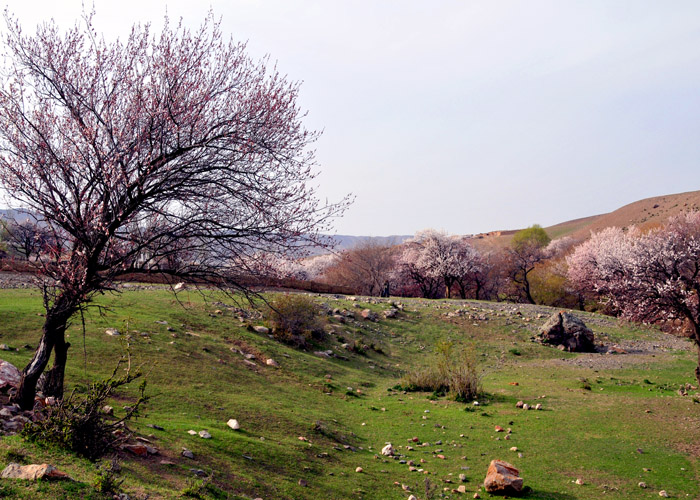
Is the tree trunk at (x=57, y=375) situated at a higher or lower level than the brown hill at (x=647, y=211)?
lower

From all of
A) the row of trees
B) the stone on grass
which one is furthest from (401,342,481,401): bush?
the row of trees

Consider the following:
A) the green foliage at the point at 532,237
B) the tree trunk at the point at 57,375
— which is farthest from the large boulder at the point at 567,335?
the green foliage at the point at 532,237

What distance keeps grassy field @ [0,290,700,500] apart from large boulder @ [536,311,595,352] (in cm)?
190

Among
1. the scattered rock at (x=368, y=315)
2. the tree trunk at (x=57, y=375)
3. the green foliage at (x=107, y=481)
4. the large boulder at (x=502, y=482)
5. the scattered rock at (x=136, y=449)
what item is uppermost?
the tree trunk at (x=57, y=375)

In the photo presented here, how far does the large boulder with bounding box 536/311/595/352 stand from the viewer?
22.5m

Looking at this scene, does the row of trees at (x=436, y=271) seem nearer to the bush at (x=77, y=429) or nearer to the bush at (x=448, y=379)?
the bush at (x=448, y=379)

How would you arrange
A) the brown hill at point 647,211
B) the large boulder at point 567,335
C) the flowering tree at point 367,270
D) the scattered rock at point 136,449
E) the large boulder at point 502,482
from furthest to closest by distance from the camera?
the brown hill at point 647,211
the flowering tree at point 367,270
the large boulder at point 567,335
the large boulder at point 502,482
the scattered rock at point 136,449

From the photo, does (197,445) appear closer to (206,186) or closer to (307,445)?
(307,445)

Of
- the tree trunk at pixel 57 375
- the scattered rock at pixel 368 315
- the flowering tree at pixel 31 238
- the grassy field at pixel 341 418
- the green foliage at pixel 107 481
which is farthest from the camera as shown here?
the scattered rock at pixel 368 315

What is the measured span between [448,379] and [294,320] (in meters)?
6.32

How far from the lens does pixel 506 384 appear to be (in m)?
15.6

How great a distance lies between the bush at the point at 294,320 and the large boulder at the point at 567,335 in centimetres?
1120

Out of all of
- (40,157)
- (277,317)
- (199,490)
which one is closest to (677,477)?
(199,490)

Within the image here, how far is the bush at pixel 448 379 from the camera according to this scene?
13.4m
